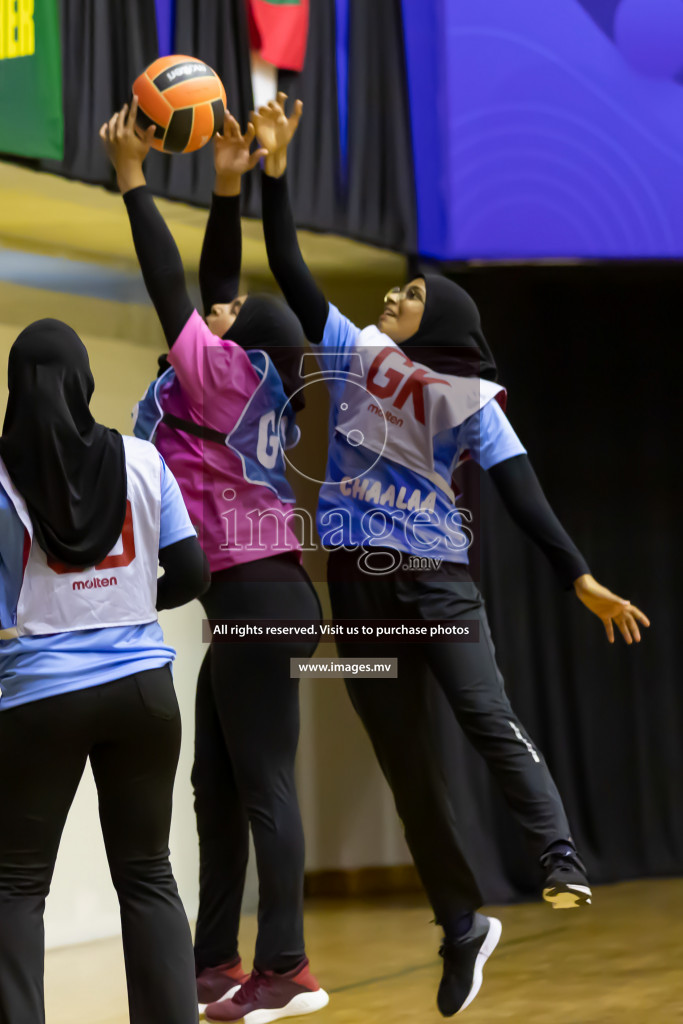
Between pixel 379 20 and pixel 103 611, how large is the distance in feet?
9.93

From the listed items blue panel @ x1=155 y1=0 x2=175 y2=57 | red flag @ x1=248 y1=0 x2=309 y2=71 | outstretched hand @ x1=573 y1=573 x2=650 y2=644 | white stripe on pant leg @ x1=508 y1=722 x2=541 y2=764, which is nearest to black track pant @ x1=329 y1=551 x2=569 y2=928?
white stripe on pant leg @ x1=508 y1=722 x2=541 y2=764

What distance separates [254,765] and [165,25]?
227 centimetres

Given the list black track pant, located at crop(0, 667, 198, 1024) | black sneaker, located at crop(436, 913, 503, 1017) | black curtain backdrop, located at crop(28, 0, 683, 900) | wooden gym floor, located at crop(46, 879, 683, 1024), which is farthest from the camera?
black curtain backdrop, located at crop(28, 0, 683, 900)

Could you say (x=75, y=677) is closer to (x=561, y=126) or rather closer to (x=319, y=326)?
(x=319, y=326)

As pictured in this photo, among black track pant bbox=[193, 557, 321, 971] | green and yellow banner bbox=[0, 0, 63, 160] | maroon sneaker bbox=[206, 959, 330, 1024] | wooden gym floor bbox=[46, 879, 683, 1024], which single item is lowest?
wooden gym floor bbox=[46, 879, 683, 1024]

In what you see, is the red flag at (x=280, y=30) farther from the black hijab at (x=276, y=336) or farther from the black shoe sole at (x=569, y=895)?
the black shoe sole at (x=569, y=895)

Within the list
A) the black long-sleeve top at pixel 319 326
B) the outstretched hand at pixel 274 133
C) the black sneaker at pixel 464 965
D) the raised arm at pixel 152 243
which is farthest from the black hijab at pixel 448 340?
the black sneaker at pixel 464 965

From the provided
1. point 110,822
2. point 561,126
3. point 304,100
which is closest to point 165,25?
point 304,100

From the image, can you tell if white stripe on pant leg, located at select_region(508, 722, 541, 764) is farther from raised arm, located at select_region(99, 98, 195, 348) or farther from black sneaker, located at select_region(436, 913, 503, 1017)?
raised arm, located at select_region(99, 98, 195, 348)

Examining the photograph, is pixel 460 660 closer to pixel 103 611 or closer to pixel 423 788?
pixel 423 788

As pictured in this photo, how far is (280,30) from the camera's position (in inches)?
154

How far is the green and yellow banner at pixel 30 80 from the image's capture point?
3156 mm

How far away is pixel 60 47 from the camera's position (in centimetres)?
333

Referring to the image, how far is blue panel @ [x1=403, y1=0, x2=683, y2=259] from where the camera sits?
432cm
